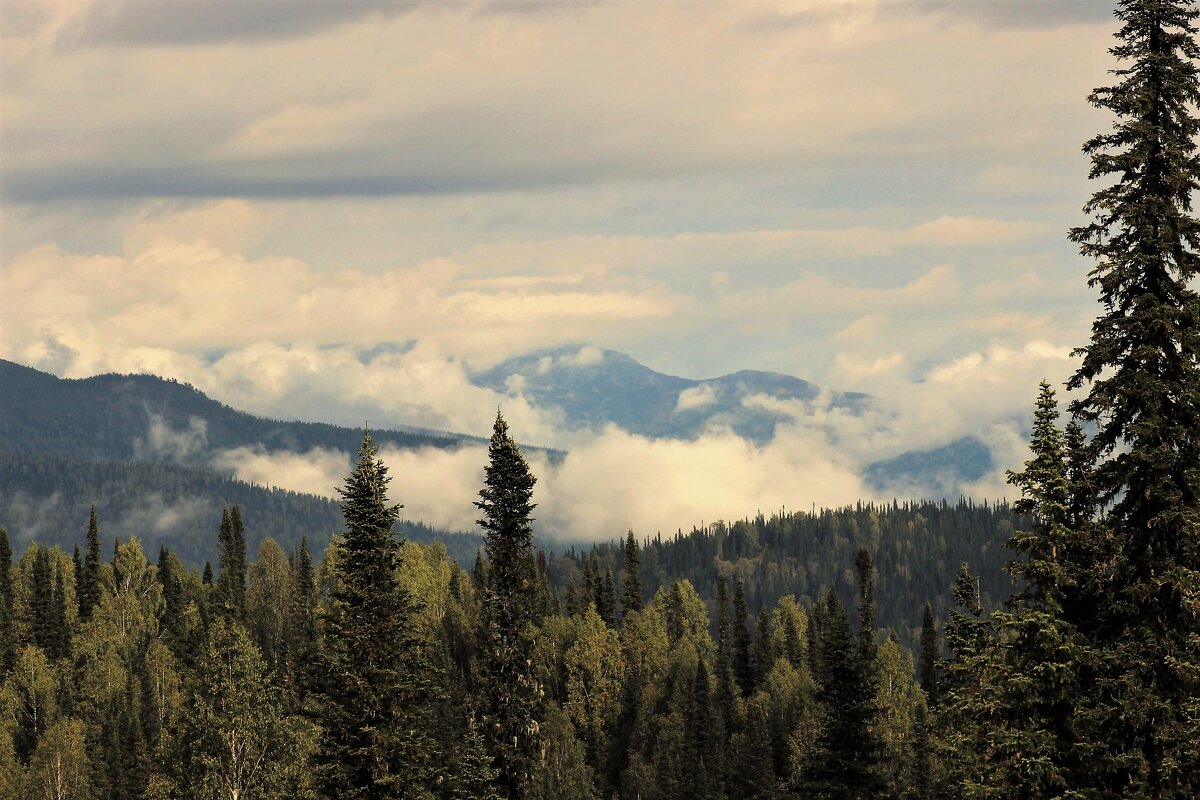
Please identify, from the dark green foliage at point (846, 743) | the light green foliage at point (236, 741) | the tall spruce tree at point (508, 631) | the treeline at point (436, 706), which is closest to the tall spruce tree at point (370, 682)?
the treeline at point (436, 706)

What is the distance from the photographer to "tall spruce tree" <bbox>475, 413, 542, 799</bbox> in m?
66.8

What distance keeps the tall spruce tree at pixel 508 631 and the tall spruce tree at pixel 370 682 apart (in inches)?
530

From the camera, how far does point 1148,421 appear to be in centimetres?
3459

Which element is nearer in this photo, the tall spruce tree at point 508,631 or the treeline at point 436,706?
the treeline at point 436,706

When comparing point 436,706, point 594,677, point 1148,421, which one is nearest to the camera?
point 1148,421

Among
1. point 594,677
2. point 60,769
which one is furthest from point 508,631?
point 594,677

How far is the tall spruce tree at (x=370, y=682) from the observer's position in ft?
170

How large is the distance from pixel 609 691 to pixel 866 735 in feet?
423

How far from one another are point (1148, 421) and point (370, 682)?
2979 cm

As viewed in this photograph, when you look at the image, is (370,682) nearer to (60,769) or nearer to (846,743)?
(846,743)

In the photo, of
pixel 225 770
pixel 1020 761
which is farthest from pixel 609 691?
pixel 1020 761

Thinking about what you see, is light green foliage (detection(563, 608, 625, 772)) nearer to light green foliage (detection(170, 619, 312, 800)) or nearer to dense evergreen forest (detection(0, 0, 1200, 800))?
dense evergreen forest (detection(0, 0, 1200, 800))

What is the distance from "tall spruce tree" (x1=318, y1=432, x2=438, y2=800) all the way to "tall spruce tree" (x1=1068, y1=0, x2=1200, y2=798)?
26085 mm

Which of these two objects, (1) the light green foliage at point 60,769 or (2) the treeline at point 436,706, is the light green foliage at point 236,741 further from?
(1) the light green foliage at point 60,769
